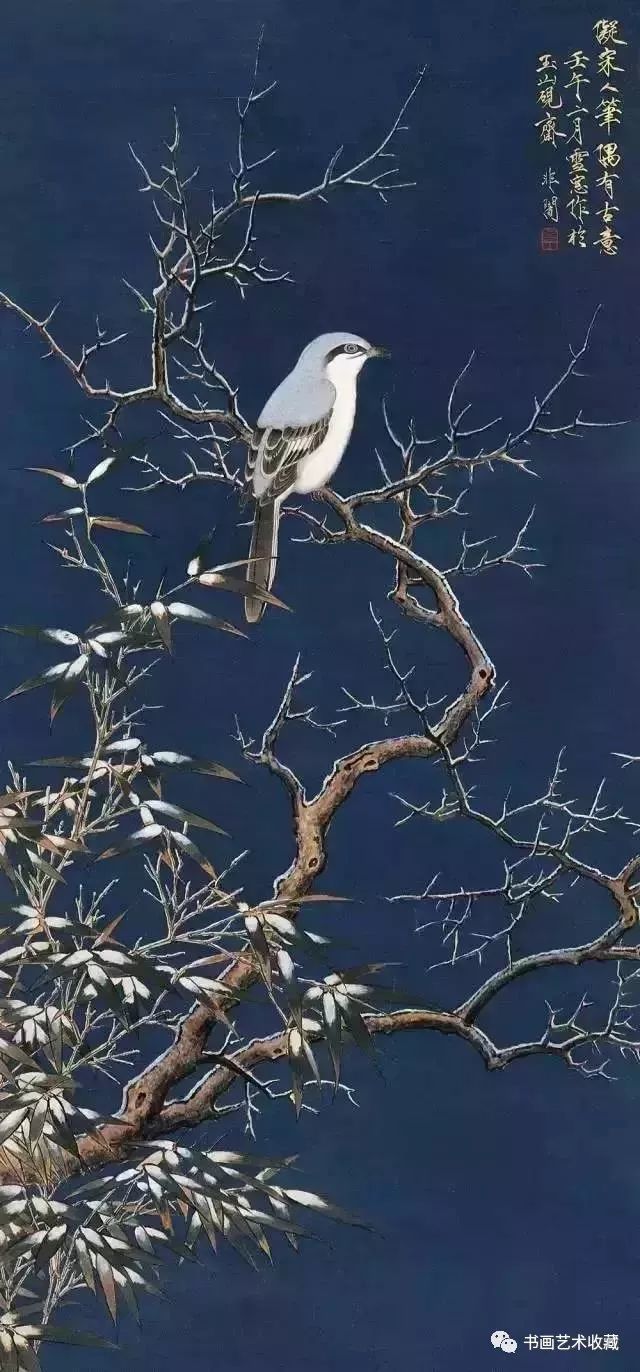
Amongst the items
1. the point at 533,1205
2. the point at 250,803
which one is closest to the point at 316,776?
the point at 250,803

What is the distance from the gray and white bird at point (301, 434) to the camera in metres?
2.24

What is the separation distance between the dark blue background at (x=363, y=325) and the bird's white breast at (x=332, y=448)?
0.03m

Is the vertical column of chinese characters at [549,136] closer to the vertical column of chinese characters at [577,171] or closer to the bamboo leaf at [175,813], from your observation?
the vertical column of chinese characters at [577,171]

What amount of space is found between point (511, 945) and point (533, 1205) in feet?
1.50

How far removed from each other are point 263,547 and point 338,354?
0.37m

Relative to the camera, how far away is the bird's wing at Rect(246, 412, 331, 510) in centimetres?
223

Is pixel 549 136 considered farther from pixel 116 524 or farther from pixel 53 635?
pixel 53 635

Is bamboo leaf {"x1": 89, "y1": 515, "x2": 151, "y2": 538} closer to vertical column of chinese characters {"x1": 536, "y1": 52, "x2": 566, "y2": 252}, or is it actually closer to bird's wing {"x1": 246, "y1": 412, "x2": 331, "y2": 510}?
bird's wing {"x1": 246, "y1": 412, "x2": 331, "y2": 510}

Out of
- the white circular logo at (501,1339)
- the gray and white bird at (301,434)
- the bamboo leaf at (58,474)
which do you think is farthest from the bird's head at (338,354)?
the white circular logo at (501,1339)

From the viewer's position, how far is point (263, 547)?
2262 millimetres

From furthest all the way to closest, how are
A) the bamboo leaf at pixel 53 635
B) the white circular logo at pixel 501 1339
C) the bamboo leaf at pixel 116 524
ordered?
the white circular logo at pixel 501 1339
the bamboo leaf at pixel 116 524
the bamboo leaf at pixel 53 635

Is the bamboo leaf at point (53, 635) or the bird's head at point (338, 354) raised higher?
the bird's head at point (338, 354)

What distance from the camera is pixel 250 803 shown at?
7.41 feet

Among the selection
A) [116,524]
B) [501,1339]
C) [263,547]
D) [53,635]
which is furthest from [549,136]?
[501,1339]
